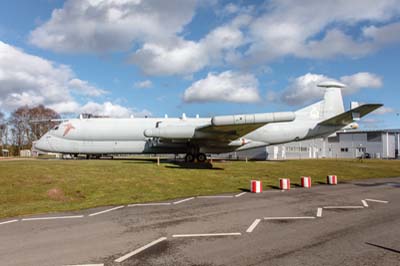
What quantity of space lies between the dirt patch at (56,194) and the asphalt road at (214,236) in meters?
3.68

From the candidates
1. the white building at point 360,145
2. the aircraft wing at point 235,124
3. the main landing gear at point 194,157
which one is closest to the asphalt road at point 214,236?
the aircraft wing at point 235,124

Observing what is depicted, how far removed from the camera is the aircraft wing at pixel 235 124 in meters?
21.1

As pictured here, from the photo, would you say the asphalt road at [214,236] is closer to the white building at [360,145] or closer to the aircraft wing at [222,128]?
the aircraft wing at [222,128]

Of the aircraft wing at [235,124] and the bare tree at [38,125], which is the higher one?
the bare tree at [38,125]

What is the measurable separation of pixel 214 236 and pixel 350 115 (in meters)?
25.6

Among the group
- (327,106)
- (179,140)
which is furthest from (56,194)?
(327,106)

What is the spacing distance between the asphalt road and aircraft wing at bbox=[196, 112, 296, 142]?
9855mm

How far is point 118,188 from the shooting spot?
52.5ft

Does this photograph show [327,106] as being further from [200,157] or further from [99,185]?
[99,185]

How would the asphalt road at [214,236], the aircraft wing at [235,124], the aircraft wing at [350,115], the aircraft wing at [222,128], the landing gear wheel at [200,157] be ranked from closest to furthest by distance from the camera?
the asphalt road at [214,236]
the aircraft wing at [235,124]
the aircraft wing at [222,128]
the aircraft wing at [350,115]
the landing gear wheel at [200,157]

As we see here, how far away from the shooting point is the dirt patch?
543 inches

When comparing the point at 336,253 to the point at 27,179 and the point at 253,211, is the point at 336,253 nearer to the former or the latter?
the point at 253,211

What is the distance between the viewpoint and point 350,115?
93.5ft

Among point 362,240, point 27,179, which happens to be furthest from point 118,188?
point 362,240
